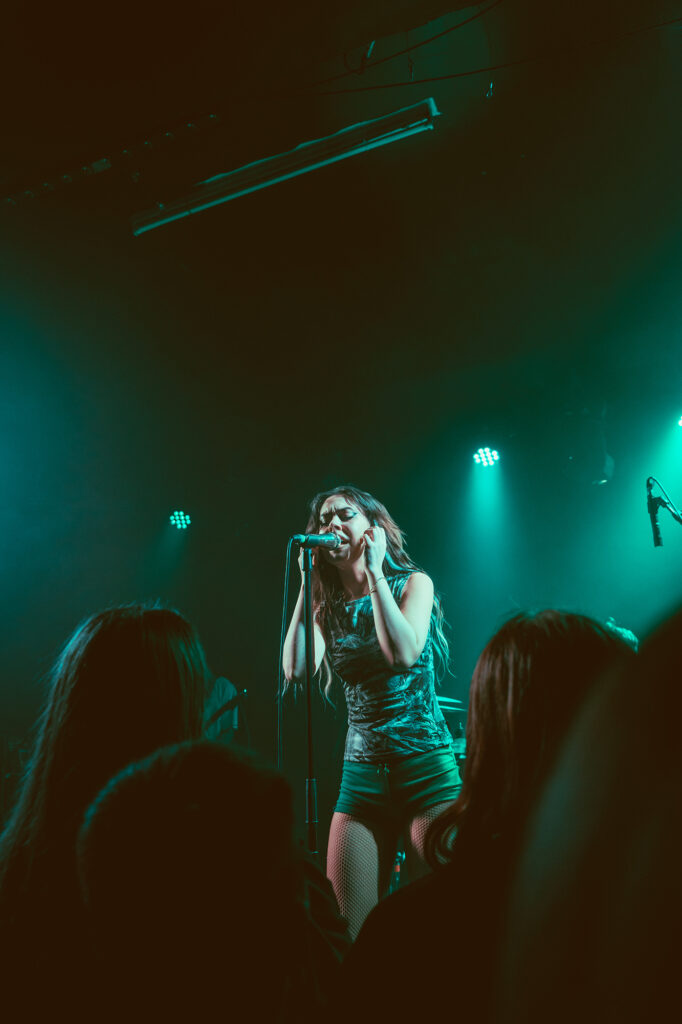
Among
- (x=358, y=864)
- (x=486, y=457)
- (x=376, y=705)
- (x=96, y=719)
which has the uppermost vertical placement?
(x=486, y=457)

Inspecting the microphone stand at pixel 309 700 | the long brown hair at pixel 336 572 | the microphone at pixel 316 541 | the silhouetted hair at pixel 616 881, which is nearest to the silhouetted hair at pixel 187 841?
the silhouetted hair at pixel 616 881

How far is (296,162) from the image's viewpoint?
3326mm

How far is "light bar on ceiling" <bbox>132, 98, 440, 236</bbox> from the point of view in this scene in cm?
311

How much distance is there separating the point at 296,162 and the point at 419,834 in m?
3.30

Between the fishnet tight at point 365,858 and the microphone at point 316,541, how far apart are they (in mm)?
1043

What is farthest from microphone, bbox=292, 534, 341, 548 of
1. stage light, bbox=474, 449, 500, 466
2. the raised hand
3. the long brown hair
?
stage light, bbox=474, 449, 500, 466

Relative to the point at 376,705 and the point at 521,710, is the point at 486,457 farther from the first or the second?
the point at 521,710

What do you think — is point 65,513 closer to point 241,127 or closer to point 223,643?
point 223,643

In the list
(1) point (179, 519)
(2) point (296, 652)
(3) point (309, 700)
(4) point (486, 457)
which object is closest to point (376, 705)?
(3) point (309, 700)

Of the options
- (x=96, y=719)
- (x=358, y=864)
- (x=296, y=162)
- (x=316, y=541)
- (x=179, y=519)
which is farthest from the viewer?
(x=179, y=519)

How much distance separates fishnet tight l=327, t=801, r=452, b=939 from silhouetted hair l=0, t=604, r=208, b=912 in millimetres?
1040

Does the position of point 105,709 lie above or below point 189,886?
above

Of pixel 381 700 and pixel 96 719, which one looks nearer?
pixel 96 719

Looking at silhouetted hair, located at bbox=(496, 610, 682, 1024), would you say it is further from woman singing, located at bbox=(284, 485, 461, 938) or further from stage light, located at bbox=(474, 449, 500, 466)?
stage light, located at bbox=(474, 449, 500, 466)
